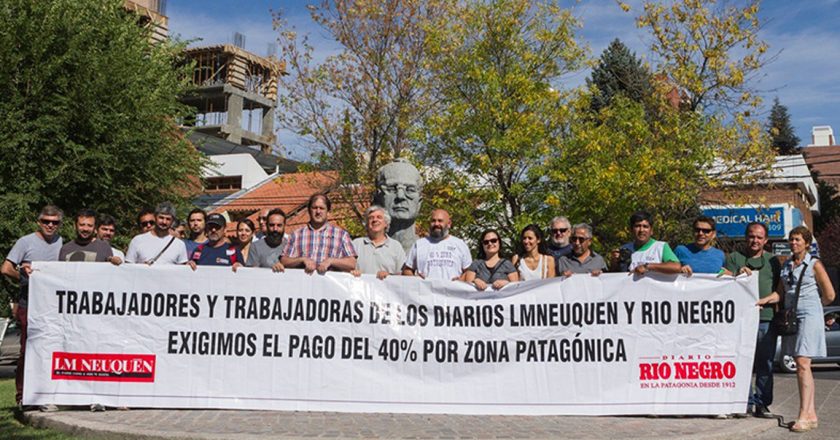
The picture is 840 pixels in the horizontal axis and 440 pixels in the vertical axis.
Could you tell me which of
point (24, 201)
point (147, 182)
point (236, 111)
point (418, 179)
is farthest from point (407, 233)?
point (236, 111)

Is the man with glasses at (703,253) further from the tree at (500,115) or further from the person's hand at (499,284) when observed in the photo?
the tree at (500,115)

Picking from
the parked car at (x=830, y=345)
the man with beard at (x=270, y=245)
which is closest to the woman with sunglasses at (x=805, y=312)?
the man with beard at (x=270, y=245)

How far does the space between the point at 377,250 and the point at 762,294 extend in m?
3.68

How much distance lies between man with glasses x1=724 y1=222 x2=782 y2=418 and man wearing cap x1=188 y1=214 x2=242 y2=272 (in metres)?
4.79

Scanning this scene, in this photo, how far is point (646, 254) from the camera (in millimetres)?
7586

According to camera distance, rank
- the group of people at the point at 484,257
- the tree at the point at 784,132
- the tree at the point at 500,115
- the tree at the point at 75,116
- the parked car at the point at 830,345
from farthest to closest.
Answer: the tree at the point at 784,132
the tree at the point at 500,115
the tree at the point at 75,116
the parked car at the point at 830,345
the group of people at the point at 484,257

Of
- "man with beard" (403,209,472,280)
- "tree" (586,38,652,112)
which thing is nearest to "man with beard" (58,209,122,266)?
"man with beard" (403,209,472,280)

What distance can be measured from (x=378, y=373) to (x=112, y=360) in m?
2.38

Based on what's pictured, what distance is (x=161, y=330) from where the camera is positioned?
7262 mm

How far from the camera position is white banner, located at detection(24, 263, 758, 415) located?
23.5 feet

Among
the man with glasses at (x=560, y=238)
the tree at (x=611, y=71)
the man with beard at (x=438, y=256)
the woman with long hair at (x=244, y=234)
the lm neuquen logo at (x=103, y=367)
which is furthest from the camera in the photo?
the tree at (x=611, y=71)

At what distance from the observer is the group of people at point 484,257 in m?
7.27

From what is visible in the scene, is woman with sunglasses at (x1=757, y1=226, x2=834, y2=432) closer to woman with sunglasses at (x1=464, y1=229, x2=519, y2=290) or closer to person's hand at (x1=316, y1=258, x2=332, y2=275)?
woman with sunglasses at (x1=464, y1=229, x2=519, y2=290)

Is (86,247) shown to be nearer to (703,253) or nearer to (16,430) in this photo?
(16,430)
